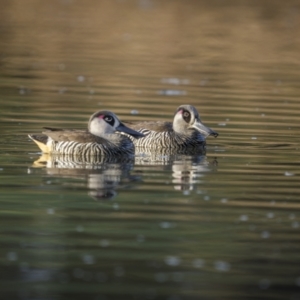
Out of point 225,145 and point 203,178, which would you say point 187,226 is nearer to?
point 203,178

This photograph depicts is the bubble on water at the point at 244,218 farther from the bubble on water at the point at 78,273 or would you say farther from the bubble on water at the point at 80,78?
the bubble on water at the point at 80,78

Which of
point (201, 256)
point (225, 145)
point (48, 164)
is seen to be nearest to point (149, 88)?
point (225, 145)

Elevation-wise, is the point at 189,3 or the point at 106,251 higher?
the point at 189,3

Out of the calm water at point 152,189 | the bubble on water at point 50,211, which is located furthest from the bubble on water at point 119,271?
the bubble on water at point 50,211

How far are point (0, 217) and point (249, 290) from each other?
2.83 metres

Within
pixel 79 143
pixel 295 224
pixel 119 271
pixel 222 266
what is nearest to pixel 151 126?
pixel 79 143

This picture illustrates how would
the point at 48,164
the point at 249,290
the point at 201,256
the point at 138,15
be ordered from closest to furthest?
the point at 249,290 → the point at 201,256 → the point at 48,164 → the point at 138,15

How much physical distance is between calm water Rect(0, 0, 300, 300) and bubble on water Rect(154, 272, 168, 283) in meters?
0.02

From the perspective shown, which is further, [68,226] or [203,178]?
[203,178]

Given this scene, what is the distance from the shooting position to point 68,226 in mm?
8859

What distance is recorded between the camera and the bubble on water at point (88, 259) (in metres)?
7.76

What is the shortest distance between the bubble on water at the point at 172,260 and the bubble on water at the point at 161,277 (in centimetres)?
23

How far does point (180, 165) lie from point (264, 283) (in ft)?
17.9

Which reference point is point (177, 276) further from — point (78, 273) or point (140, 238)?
point (140, 238)
